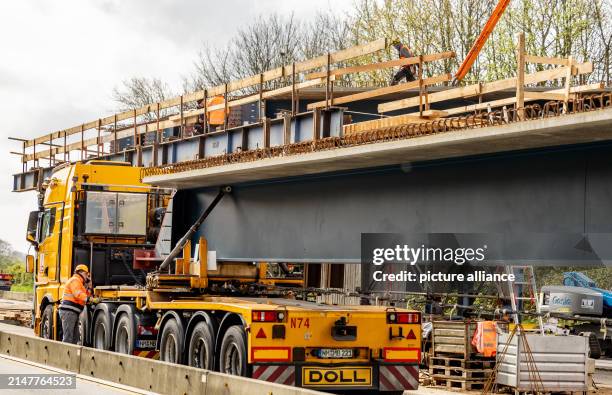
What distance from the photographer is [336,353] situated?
49.7ft

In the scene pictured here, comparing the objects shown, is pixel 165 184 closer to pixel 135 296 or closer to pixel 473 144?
pixel 135 296

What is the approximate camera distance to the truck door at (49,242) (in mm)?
23531

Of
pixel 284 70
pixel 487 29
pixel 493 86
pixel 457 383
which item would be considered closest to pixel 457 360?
pixel 457 383

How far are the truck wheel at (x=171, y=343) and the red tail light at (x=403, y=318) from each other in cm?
359

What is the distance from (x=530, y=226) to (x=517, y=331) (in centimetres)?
196

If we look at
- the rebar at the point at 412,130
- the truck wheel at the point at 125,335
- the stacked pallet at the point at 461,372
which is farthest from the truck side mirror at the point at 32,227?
the stacked pallet at the point at 461,372

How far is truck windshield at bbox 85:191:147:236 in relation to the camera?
23.2 meters

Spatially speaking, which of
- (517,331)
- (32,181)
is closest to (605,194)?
(517,331)

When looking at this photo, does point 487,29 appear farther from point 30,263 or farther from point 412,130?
point 30,263

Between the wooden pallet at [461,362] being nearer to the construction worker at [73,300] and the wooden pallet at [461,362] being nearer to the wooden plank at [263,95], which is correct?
the wooden plank at [263,95]

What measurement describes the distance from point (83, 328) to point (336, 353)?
27.2ft

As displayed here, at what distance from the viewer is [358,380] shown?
15250 mm

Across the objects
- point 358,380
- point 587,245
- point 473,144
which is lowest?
point 358,380

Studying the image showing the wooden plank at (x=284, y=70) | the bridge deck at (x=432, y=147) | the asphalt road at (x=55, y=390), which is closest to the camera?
the bridge deck at (x=432, y=147)
